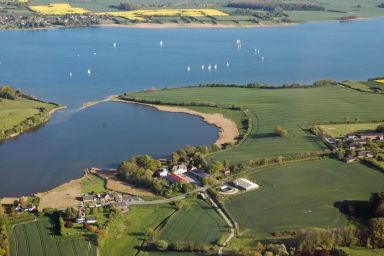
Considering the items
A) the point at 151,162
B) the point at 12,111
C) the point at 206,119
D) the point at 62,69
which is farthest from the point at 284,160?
the point at 62,69

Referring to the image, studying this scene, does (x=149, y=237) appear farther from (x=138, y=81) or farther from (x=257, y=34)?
(x=257, y=34)

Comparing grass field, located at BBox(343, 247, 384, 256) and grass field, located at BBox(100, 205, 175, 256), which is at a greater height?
grass field, located at BBox(343, 247, 384, 256)

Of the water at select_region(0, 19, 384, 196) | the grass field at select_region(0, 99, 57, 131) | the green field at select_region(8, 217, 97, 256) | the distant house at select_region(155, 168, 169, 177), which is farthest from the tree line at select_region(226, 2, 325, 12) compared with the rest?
the green field at select_region(8, 217, 97, 256)

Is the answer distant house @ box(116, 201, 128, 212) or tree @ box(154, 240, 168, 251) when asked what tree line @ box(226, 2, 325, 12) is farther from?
tree @ box(154, 240, 168, 251)

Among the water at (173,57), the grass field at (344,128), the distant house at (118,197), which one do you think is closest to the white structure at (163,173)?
the distant house at (118,197)

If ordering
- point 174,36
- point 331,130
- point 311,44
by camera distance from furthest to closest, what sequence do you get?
point 174,36, point 311,44, point 331,130

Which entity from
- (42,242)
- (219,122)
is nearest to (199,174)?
(42,242)


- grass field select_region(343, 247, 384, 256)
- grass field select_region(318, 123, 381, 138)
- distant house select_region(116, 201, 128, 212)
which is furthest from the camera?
grass field select_region(318, 123, 381, 138)
